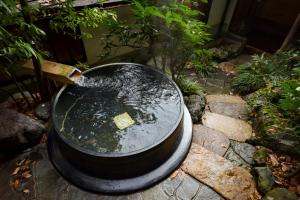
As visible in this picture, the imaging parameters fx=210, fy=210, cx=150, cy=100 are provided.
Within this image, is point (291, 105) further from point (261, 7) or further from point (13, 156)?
point (261, 7)

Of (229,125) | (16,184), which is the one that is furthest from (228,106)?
(16,184)

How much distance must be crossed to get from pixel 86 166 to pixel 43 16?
300cm

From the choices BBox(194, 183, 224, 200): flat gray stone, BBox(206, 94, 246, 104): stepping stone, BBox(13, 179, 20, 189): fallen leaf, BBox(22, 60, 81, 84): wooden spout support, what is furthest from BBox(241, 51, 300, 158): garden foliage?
BBox(13, 179, 20, 189): fallen leaf

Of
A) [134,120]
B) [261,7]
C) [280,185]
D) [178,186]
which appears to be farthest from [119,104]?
[261,7]

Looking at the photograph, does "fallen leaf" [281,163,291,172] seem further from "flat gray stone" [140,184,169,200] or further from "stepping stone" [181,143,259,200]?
"flat gray stone" [140,184,169,200]

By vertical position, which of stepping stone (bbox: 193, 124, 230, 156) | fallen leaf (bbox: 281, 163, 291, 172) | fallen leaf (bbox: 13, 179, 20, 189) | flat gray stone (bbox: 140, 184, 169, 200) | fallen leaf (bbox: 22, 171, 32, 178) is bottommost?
fallen leaf (bbox: 13, 179, 20, 189)

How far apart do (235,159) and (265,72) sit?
3886mm

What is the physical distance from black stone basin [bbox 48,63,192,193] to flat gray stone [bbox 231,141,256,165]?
1114 mm

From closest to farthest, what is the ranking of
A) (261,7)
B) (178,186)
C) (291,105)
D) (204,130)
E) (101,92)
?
(291,105), (178,186), (101,92), (204,130), (261,7)

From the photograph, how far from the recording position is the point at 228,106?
616cm

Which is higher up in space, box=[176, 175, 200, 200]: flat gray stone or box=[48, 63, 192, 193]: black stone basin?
box=[48, 63, 192, 193]: black stone basin

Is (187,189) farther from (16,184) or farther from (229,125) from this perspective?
(16,184)

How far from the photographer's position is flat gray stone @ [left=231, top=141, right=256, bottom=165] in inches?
173

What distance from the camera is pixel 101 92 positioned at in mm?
4520
